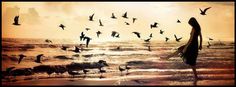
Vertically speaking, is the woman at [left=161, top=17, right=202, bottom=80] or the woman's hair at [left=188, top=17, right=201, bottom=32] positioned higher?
the woman's hair at [left=188, top=17, right=201, bottom=32]

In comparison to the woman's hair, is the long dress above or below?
below

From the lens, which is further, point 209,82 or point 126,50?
point 126,50

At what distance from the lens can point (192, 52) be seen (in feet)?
25.9

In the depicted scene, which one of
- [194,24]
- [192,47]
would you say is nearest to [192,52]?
[192,47]

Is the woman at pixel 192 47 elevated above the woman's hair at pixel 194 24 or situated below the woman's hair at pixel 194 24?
below

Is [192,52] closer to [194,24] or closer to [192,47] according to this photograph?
[192,47]

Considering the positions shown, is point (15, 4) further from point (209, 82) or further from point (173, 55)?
point (209, 82)

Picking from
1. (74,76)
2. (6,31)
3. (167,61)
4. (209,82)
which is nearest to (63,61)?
(74,76)

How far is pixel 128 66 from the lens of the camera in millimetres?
8219

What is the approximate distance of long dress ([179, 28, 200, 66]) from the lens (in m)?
7.87

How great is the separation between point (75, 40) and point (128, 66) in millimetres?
940

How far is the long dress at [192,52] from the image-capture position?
7.87 meters

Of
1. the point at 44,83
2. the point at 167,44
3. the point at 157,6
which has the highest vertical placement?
the point at 157,6

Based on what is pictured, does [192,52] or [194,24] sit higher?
[194,24]
